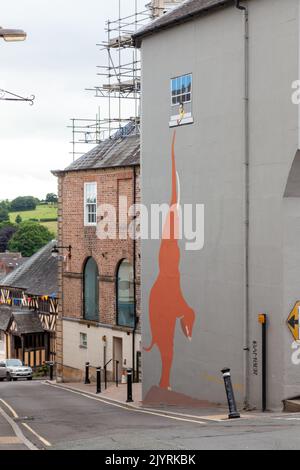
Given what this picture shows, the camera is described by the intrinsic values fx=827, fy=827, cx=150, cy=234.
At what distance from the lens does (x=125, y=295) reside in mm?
33406

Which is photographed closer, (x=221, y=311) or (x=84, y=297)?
(x=221, y=311)

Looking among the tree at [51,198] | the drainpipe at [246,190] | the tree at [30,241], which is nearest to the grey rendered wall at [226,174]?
the drainpipe at [246,190]

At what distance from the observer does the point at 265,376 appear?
690 inches

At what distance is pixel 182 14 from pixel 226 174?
4.68 meters

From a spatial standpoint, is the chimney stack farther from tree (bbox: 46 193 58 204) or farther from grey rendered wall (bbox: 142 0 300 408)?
tree (bbox: 46 193 58 204)

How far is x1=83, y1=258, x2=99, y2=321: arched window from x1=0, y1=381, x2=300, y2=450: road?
1280 centimetres

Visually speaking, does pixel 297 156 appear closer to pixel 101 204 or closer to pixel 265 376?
pixel 265 376

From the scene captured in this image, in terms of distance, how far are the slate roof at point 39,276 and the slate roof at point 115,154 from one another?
53.9ft

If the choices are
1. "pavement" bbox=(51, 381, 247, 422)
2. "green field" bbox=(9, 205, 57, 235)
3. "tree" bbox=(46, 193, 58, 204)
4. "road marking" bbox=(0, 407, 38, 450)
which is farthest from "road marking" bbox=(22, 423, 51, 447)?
"tree" bbox=(46, 193, 58, 204)

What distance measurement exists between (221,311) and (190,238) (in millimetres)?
2312

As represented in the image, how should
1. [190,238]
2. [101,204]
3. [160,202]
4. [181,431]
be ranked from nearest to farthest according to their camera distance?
[181,431]
[190,238]
[160,202]
[101,204]

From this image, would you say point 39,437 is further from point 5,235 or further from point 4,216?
point 4,216

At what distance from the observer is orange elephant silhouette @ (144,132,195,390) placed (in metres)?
21.4

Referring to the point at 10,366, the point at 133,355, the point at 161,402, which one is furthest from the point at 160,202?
the point at 10,366
